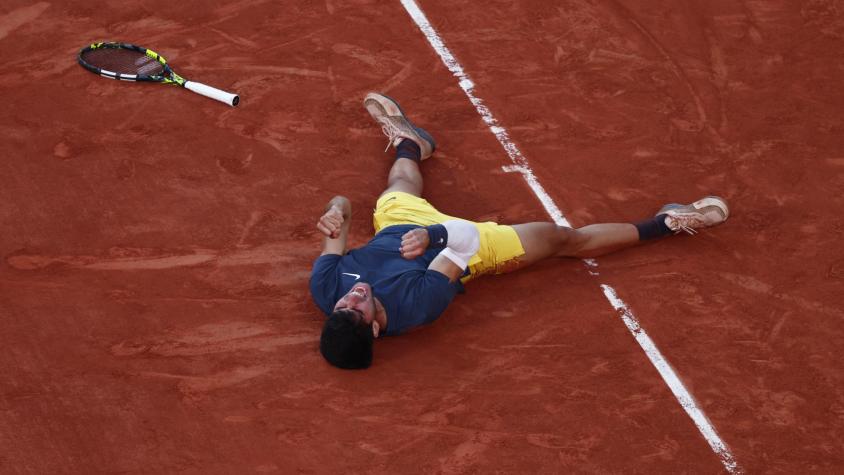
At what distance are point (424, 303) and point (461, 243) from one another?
1.71 ft

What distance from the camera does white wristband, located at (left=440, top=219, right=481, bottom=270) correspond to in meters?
7.62

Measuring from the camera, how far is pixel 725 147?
959 cm

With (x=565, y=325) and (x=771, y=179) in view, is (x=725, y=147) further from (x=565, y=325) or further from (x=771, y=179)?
(x=565, y=325)

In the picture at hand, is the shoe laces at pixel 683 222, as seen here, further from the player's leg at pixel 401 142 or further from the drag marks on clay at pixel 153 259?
the drag marks on clay at pixel 153 259

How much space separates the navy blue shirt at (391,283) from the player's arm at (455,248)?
0.27ft

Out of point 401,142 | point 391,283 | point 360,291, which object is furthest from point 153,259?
point 401,142

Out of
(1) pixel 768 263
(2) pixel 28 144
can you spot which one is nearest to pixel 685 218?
(1) pixel 768 263

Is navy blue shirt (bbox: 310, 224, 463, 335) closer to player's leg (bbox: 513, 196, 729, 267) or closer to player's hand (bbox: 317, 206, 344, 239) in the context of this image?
player's hand (bbox: 317, 206, 344, 239)

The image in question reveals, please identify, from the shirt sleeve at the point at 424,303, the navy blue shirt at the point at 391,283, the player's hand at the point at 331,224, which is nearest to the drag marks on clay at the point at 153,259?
the navy blue shirt at the point at 391,283

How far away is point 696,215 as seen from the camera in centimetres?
857

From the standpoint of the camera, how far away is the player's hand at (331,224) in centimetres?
754

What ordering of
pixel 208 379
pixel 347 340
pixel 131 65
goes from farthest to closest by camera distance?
pixel 131 65
pixel 208 379
pixel 347 340

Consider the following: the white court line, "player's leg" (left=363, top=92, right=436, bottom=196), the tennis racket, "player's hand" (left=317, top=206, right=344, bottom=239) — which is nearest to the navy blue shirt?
"player's hand" (left=317, top=206, right=344, bottom=239)

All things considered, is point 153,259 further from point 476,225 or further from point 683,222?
point 683,222
